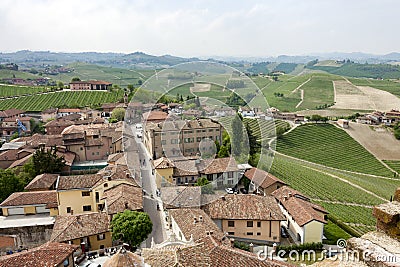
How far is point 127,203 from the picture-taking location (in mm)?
13695

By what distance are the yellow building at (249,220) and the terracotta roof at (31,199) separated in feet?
25.0

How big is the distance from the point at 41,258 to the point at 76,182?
5913 millimetres

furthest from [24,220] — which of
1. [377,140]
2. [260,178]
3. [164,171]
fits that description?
[377,140]

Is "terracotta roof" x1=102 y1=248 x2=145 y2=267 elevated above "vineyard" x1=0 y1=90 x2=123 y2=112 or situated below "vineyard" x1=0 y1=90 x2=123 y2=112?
below

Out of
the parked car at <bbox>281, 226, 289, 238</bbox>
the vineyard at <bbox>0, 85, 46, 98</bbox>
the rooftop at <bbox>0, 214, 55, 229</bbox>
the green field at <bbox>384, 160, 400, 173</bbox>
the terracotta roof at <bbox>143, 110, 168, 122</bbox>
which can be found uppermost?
the vineyard at <bbox>0, 85, 46, 98</bbox>

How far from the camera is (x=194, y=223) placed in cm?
1207

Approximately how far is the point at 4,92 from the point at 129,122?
136 feet

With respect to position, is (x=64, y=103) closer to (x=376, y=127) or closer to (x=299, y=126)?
(x=299, y=126)

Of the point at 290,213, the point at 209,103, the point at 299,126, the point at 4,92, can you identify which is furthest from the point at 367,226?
the point at 4,92

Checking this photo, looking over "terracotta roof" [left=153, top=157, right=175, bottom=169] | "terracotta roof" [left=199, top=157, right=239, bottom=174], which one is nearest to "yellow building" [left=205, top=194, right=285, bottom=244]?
"terracotta roof" [left=199, top=157, right=239, bottom=174]

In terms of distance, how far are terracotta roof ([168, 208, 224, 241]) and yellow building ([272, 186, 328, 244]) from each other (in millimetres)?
3669

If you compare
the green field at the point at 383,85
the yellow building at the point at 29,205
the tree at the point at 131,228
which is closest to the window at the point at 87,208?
the yellow building at the point at 29,205

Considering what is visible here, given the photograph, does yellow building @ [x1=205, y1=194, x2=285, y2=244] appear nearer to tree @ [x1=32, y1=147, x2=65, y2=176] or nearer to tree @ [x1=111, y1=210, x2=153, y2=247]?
tree @ [x1=111, y1=210, x2=153, y2=247]

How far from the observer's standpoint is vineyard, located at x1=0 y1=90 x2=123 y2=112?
145 feet
